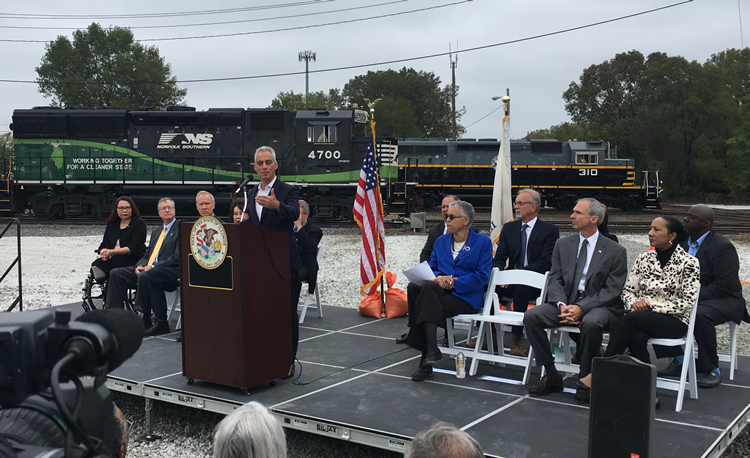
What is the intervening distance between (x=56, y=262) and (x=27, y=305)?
13.1 feet

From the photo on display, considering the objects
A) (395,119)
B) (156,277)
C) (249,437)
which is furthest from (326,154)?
(395,119)

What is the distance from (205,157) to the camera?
67.2 ft

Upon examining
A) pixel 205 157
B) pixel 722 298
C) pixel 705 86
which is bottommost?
pixel 722 298

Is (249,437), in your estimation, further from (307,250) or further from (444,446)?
(307,250)

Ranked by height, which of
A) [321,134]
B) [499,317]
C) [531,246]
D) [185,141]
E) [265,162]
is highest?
[321,134]


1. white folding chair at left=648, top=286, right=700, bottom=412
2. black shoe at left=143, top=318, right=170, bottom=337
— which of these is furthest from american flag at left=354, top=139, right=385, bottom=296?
white folding chair at left=648, top=286, right=700, bottom=412

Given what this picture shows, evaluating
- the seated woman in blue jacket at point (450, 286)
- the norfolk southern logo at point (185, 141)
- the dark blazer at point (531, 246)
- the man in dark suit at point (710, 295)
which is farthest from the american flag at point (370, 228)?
the norfolk southern logo at point (185, 141)

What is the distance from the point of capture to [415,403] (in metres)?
4.48

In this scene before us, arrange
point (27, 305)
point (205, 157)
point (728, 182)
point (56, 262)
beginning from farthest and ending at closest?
point (728, 182) → point (205, 157) → point (56, 262) → point (27, 305)

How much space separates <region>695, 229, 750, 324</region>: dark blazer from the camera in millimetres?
5133

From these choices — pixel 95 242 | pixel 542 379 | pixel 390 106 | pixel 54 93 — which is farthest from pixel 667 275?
pixel 54 93

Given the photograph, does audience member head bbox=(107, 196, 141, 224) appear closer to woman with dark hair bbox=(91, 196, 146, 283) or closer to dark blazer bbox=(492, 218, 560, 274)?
woman with dark hair bbox=(91, 196, 146, 283)

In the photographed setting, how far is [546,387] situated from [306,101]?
53.1 meters

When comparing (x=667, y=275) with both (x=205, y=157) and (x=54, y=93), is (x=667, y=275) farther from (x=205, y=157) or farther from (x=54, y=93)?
(x=54, y=93)
